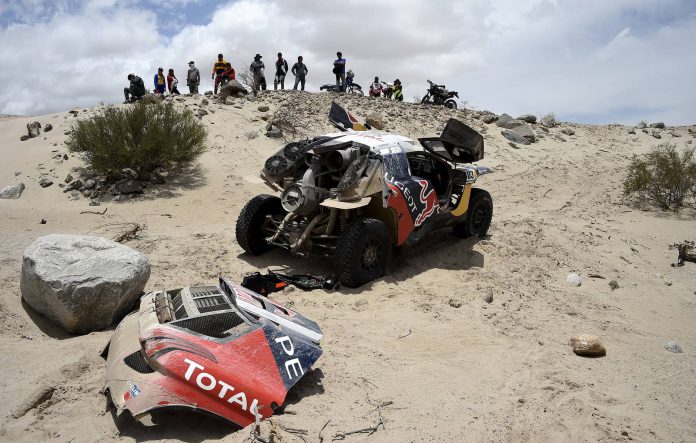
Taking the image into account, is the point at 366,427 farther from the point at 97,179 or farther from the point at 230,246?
the point at 97,179

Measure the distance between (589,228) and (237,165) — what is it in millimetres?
8682

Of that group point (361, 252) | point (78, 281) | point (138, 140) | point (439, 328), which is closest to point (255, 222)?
point (361, 252)

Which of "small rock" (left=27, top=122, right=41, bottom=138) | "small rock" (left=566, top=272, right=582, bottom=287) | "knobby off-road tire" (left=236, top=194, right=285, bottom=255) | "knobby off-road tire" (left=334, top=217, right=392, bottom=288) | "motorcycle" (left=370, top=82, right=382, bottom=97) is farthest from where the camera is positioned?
"motorcycle" (left=370, top=82, right=382, bottom=97)

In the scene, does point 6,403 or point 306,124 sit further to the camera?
point 306,124

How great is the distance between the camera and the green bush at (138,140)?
38.7 feet

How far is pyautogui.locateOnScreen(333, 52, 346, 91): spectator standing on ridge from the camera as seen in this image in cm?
1989

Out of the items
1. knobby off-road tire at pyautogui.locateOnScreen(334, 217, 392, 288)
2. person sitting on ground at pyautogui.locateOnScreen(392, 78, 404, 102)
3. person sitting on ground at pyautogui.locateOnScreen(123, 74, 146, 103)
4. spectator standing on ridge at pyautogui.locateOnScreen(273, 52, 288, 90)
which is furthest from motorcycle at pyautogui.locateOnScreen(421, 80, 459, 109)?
knobby off-road tire at pyautogui.locateOnScreen(334, 217, 392, 288)

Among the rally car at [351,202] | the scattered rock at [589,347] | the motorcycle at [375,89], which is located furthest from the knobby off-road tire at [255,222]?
the motorcycle at [375,89]

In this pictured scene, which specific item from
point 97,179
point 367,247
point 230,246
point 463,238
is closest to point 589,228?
point 463,238

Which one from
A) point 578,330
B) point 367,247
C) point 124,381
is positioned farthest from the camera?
point 367,247

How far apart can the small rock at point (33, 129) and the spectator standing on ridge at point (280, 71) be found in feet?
27.0

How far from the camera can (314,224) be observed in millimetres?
7051

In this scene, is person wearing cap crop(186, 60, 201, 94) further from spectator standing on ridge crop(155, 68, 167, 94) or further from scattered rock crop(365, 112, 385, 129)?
scattered rock crop(365, 112, 385, 129)

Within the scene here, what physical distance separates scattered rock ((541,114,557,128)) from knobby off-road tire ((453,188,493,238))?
13.9 m
